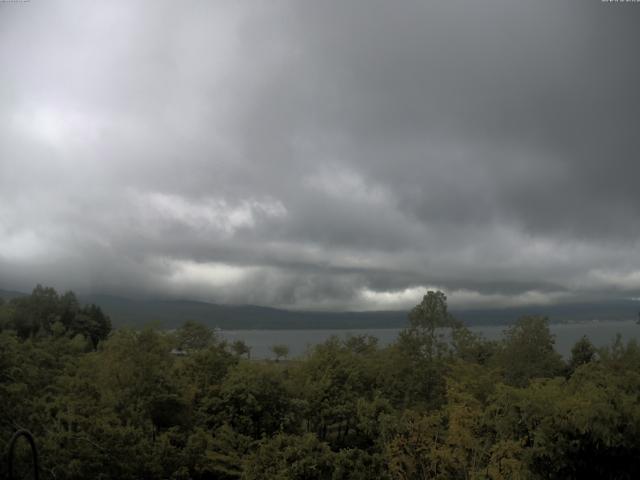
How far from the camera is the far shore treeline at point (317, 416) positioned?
19.6 meters

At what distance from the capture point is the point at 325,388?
2947 centimetres

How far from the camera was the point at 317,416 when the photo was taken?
→ 2892 centimetres

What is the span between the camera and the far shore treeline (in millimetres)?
19578

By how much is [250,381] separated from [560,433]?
44.7 feet

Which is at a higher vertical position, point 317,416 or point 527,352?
point 527,352

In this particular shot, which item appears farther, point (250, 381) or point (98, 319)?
point (98, 319)

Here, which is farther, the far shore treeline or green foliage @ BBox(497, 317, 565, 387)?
green foliage @ BBox(497, 317, 565, 387)

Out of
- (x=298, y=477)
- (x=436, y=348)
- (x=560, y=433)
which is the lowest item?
(x=298, y=477)

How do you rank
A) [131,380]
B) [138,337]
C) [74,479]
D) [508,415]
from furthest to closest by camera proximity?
[138,337]
[131,380]
[508,415]
[74,479]

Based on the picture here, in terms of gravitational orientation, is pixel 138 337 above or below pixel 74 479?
above

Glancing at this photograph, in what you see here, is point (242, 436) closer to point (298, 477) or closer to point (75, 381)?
point (298, 477)

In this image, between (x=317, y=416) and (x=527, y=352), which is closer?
(x=317, y=416)

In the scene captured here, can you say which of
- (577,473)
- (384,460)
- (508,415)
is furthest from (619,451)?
(384,460)

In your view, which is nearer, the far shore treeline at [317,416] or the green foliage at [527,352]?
the far shore treeline at [317,416]
